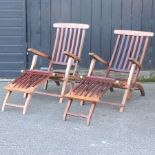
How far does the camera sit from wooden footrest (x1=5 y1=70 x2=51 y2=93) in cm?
572

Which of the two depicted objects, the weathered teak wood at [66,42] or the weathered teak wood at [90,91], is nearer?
the weathered teak wood at [90,91]

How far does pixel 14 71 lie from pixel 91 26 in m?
1.37

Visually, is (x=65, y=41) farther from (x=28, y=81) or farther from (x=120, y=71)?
(x=28, y=81)

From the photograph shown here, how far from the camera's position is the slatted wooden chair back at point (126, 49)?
256 inches

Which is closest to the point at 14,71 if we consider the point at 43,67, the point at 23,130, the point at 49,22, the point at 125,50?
the point at 43,67

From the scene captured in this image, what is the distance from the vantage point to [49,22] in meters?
7.35

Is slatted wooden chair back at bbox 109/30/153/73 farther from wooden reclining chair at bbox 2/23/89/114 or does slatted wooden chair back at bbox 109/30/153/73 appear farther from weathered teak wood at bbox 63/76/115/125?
weathered teak wood at bbox 63/76/115/125

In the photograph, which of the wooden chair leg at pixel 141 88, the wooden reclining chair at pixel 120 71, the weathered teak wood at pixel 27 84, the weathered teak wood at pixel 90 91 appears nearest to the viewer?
the weathered teak wood at pixel 90 91

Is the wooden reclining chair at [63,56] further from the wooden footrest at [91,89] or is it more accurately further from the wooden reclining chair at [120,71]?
the wooden footrest at [91,89]

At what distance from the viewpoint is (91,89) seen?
5.60 metres

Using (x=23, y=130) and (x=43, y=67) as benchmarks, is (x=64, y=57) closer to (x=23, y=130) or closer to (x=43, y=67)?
(x=43, y=67)

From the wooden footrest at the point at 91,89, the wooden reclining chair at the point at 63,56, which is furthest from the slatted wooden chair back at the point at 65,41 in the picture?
the wooden footrest at the point at 91,89

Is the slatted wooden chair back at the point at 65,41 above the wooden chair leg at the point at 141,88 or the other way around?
above

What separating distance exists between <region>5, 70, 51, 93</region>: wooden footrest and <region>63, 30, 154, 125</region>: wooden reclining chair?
0.48 m
